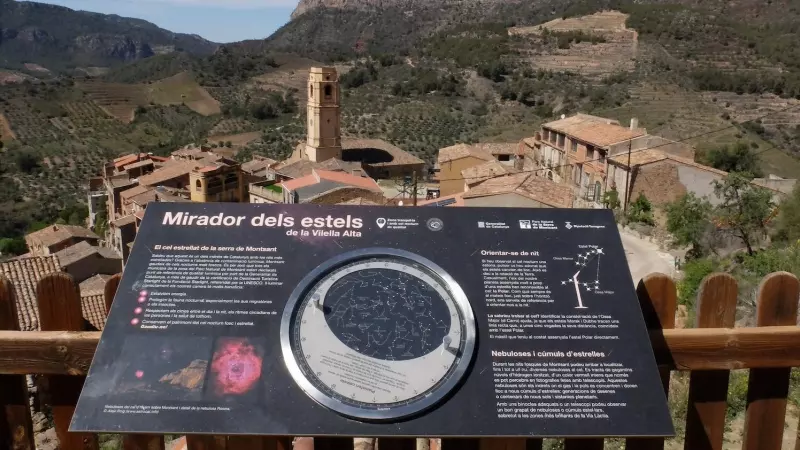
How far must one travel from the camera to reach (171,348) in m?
2.08

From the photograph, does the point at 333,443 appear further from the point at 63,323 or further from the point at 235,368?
the point at 63,323

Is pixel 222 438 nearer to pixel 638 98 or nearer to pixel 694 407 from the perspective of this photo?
pixel 694 407

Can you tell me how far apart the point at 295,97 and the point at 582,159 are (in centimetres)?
5276

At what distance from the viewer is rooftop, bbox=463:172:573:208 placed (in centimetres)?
1905

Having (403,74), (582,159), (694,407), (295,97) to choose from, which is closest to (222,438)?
(694,407)

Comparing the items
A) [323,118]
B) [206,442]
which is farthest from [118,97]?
[206,442]

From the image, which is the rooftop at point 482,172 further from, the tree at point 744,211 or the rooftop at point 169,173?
the rooftop at point 169,173

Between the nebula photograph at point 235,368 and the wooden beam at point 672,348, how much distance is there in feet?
1.66

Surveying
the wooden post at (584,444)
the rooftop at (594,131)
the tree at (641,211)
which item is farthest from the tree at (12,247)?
the wooden post at (584,444)

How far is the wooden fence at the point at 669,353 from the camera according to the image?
2.23 meters

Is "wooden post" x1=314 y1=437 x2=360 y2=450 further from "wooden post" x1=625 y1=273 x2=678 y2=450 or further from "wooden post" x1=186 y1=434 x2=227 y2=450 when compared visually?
"wooden post" x1=625 y1=273 x2=678 y2=450

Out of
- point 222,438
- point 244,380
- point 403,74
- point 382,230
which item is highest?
point 403,74

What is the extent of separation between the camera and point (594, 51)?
210 ft

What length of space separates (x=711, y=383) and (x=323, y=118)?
37390 mm
